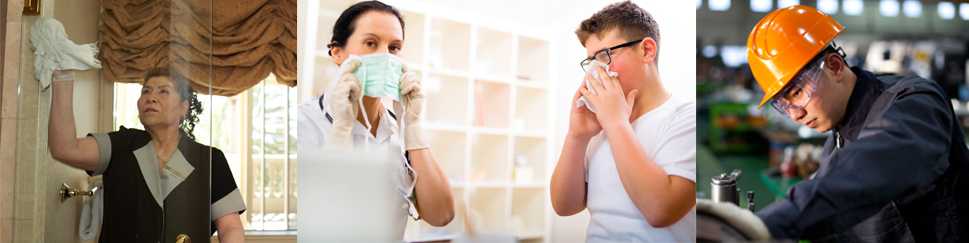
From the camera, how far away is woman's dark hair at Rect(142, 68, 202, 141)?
336cm

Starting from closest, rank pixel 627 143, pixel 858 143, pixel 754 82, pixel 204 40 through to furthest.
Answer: pixel 858 143 → pixel 754 82 → pixel 627 143 → pixel 204 40

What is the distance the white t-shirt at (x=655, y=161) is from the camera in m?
3.02

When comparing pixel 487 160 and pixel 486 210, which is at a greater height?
pixel 487 160

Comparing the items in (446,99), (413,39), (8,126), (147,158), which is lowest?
(147,158)

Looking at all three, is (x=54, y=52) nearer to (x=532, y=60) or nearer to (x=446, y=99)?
(x=446, y=99)

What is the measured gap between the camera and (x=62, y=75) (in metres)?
3.34

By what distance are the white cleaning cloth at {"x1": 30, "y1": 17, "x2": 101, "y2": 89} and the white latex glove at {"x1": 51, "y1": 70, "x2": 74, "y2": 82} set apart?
0.01 m

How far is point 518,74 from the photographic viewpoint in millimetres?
3240

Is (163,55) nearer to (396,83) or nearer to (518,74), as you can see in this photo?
(396,83)

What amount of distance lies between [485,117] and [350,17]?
24.5 inches

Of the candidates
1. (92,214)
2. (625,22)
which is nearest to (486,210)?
(625,22)

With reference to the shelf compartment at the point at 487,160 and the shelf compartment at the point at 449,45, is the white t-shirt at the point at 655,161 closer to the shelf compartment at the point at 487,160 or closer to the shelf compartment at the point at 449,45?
the shelf compartment at the point at 487,160

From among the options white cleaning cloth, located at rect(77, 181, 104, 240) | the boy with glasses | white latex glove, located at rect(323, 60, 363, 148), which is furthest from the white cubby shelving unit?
white cleaning cloth, located at rect(77, 181, 104, 240)

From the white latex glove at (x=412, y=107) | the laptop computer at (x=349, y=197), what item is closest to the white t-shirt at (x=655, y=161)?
the white latex glove at (x=412, y=107)
